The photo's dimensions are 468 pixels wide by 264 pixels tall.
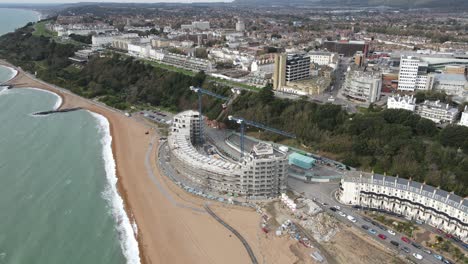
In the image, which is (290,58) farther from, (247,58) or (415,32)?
(415,32)

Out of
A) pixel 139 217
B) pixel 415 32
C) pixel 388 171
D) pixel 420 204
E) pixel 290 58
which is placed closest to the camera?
pixel 420 204

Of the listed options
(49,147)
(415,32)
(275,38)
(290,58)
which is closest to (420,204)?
(290,58)

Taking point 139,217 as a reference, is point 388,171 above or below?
above

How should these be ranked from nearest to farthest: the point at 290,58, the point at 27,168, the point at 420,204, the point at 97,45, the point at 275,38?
the point at 420,204 → the point at 27,168 → the point at 290,58 → the point at 97,45 → the point at 275,38

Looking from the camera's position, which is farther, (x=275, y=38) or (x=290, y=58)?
(x=275, y=38)

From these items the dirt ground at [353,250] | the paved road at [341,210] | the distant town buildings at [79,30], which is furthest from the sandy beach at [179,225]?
the distant town buildings at [79,30]

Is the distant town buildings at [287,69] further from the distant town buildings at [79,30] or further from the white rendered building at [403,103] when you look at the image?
the distant town buildings at [79,30]

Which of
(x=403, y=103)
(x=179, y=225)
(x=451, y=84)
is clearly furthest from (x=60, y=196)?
(x=451, y=84)
